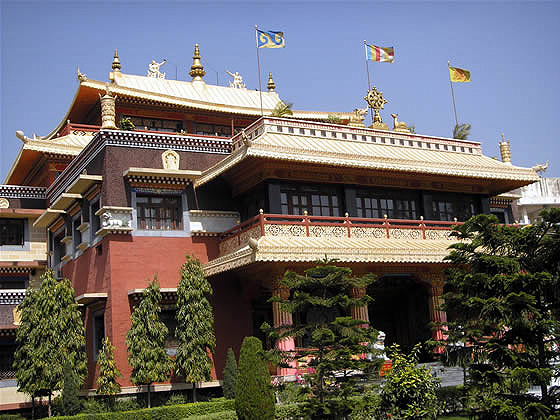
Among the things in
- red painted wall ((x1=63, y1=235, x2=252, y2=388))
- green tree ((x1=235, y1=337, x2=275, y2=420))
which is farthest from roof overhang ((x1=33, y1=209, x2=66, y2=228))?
green tree ((x1=235, y1=337, x2=275, y2=420))

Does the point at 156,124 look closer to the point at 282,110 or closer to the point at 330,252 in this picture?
the point at 282,110

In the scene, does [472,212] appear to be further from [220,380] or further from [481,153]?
[220,380]

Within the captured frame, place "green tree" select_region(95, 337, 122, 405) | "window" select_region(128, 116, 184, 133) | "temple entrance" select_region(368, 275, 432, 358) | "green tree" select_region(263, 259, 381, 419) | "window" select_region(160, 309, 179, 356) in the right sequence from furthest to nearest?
"window" select_region(128, 116, 184, 133) → "temple entrance" select_region(368, 275, 432, 358) → "window" select_region(160, 309, 179, 356) → "green tree" select_region(95, 337, 122, 405) → "green tree" select_region(263, 259, 381, 419)

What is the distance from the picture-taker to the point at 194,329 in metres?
19.9

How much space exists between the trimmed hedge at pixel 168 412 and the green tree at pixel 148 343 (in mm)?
893

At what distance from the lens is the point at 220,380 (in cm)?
2167

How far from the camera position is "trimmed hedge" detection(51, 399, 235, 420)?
18.6m

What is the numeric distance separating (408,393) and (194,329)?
7.52 metres

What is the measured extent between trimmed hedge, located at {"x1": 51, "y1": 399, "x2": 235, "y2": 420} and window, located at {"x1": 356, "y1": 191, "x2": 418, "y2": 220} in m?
8.04

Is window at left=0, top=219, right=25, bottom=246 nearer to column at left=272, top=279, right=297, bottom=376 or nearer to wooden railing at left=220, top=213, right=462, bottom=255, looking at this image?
wooden railing at left=220, top=213, right=462, bottom=255

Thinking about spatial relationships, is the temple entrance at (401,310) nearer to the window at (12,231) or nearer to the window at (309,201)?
the window at (309,201)

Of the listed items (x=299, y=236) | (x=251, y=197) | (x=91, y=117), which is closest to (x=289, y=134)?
(x=251, y=197)

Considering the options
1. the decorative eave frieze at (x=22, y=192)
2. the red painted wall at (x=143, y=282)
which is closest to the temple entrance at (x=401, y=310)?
the red painted wall at (x=143, y=282)

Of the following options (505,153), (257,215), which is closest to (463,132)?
(505,153)
